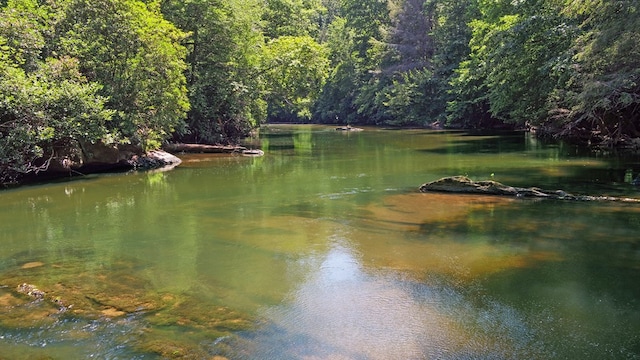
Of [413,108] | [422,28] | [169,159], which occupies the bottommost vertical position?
[169,159]

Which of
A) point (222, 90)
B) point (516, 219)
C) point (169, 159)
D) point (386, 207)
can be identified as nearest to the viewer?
point (516, 219)

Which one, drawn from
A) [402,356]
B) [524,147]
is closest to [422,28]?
[524,147]

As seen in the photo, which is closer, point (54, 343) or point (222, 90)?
point (54, 343)

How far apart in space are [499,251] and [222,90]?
21.3 m

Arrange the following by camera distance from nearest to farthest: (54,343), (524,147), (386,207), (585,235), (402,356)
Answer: (402,356), (54,343), (585,235), (386,207), (524,147)

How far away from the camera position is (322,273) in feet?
25.5

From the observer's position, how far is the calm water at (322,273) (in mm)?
5473

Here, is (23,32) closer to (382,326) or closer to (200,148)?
(200,148)

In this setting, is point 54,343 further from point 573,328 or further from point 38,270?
point 573,328

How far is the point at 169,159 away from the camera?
2183 centimetres

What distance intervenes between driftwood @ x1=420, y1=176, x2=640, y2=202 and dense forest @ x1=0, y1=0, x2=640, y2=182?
4105 mm

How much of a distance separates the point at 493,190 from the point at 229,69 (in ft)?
61.4

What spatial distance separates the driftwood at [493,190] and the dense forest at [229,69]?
13.5 ft

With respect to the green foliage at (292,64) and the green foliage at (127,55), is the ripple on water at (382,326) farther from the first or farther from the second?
the green foliage at (292,64)
